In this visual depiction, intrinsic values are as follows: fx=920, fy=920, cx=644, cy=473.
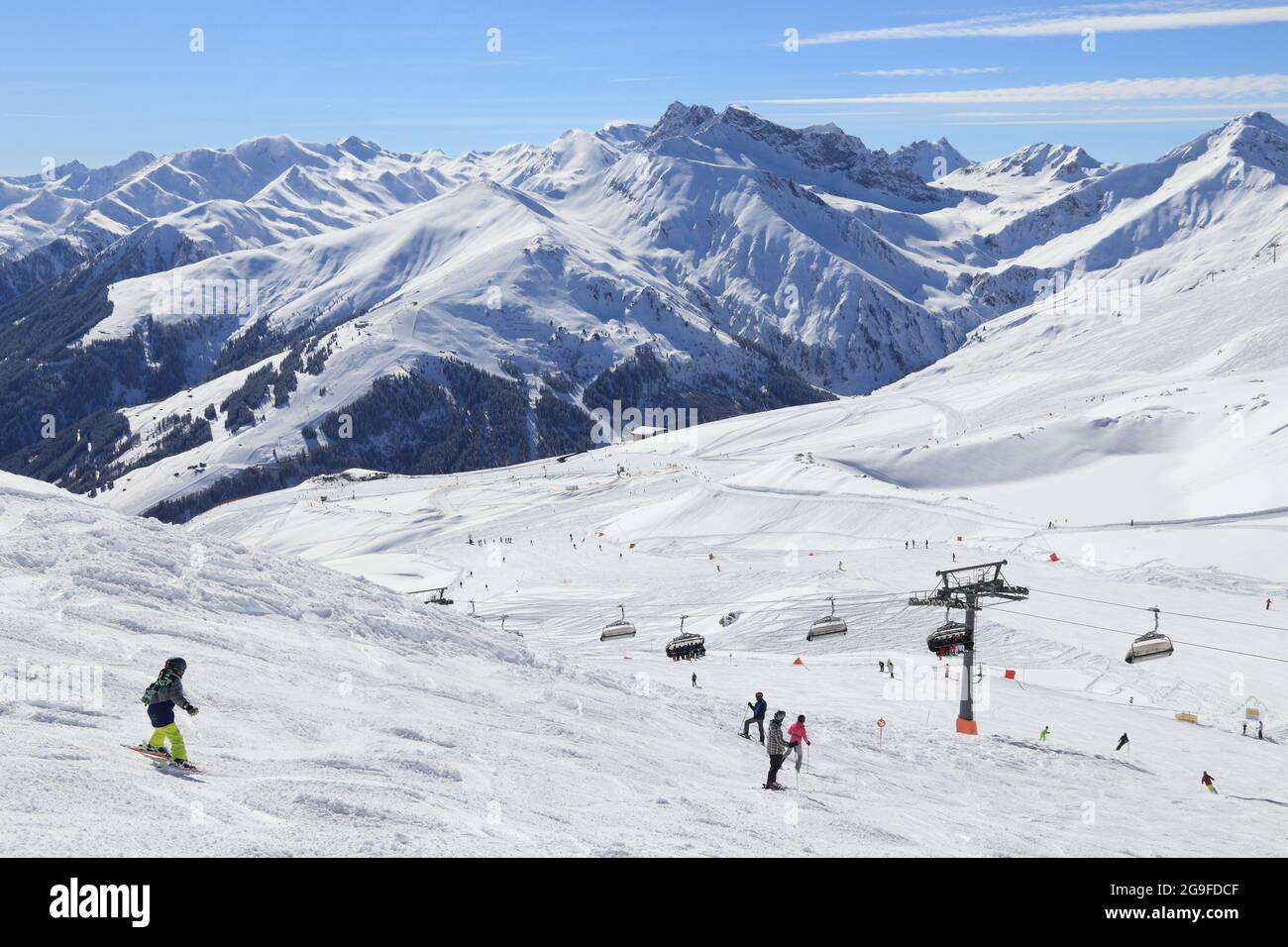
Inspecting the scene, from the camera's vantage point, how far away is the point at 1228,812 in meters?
24.3

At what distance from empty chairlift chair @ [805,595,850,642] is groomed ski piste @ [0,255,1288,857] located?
92 centimetres

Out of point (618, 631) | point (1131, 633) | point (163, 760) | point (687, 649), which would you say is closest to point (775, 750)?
point (163, 760)

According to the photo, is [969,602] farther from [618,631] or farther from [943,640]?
[618,631]

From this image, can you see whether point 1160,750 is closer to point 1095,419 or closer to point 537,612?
point 537,612

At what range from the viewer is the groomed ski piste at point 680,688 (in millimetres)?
13750

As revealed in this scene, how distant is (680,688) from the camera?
31.1 meters

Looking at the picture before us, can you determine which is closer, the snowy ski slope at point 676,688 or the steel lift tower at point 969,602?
the snowy ski slope at point 676,688

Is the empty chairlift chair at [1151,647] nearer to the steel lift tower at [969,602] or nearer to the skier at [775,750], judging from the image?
the steel lift tower at [969,602]

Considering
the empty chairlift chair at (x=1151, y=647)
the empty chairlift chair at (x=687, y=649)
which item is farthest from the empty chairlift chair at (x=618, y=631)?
the empty chairlift chair at (x=1151, y=647)

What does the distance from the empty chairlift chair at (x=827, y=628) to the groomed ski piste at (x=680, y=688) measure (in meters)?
0.92

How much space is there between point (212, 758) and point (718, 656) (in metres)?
40.5

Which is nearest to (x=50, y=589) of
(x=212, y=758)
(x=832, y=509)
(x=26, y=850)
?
(x=212, y=758)

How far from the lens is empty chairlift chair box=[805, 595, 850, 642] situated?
5525cm

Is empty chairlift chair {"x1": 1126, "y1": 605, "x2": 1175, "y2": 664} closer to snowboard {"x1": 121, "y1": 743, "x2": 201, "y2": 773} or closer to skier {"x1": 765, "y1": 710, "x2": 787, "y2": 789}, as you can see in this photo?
skier {"x1": 765, "y1": 710, "x2": 787, "y2": 789}
